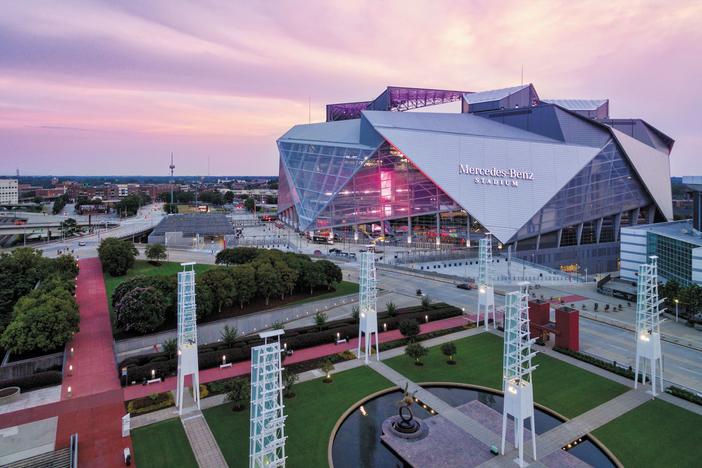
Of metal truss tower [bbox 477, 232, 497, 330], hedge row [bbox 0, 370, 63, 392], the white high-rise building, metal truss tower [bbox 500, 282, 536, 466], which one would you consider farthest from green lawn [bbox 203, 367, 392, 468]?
the white high-rise building

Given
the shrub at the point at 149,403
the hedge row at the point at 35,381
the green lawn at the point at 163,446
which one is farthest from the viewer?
the hedge row at the point at 35,381

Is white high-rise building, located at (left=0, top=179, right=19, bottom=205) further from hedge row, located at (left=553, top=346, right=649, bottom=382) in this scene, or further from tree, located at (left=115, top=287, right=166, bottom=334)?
hedge row, located at (left=553, top=346, right=649, bottom=382)

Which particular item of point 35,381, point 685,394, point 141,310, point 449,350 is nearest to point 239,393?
point 35,381

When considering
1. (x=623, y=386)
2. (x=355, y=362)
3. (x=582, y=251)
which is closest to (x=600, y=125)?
(x=582, y=251)

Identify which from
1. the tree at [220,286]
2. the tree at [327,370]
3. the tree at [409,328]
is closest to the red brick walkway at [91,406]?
the tree at [220,286]

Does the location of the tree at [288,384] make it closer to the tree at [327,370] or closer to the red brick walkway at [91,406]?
the tree at [327,370]

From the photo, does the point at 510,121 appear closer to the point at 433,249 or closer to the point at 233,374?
the point at 433,249

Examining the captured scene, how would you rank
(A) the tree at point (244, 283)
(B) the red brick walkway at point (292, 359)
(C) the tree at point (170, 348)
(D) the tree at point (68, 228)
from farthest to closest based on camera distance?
1. (D) the tree at point (68, 228)
2. (A) the tree at point (244, 283)
3. (C) the tree at point (170, 348)
4. (B) the red brick walkway at point (292, 359)
